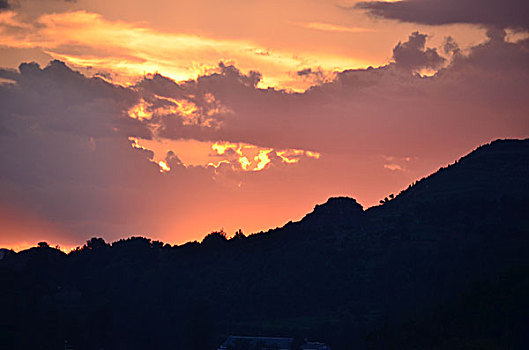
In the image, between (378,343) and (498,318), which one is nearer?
(498,318)

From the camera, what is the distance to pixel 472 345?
152 m

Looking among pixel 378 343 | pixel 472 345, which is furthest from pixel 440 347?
pixel 378 343

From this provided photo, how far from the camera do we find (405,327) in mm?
177875

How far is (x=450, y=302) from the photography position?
185625 mm

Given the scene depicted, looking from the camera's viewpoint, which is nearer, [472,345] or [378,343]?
[472,345]

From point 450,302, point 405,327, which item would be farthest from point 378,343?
point 450,302

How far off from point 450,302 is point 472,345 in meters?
33.3

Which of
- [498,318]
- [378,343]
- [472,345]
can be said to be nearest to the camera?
[472,345]

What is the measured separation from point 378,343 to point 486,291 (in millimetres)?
20329

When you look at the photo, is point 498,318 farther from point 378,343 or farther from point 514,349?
point 378,343

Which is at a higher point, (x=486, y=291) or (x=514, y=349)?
(x=486, y=291)

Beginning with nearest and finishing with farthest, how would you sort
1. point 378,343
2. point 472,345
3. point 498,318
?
point 472,345 → point 498,318 → point 378,343

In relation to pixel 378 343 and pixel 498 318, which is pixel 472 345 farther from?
pixel 378 343

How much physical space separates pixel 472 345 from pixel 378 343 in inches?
1071
